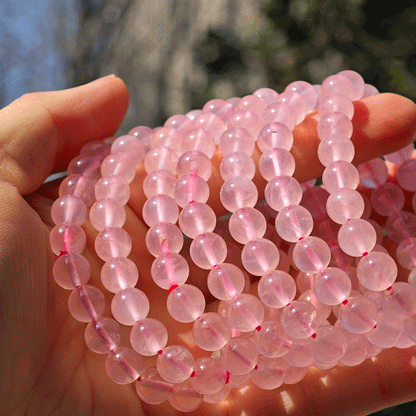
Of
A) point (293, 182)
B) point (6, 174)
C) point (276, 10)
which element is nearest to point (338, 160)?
point (293, 182)

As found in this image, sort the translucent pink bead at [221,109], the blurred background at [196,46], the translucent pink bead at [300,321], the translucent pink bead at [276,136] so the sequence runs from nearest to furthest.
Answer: the translucent pink bead at [300,321] → the translucent pink bead at [276,136] → the translucent pink bead at [221,109] → the blurred background at [196,46]

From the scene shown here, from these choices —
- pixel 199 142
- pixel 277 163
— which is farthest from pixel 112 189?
pixel 277 163

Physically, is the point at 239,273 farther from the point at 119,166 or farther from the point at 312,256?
the point at 119,166

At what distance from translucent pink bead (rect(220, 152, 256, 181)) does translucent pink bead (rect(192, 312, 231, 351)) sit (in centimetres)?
21

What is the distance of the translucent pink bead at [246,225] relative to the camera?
25.4 inches

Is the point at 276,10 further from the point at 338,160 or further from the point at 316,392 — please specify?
the point at 316,392

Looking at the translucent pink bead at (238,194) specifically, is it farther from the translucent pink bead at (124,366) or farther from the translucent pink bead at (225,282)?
the translucent pink bead at (124,366)

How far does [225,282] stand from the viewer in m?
0.63

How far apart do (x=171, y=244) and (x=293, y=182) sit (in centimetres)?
19

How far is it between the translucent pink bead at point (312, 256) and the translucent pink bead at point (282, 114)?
206mm

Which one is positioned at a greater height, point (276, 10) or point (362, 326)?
point (276, 10)

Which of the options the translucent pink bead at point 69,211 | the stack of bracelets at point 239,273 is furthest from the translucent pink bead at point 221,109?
the translucent pink bead at point 69,211

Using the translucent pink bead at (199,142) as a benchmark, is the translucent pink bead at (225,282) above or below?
below

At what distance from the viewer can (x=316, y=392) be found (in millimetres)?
674
